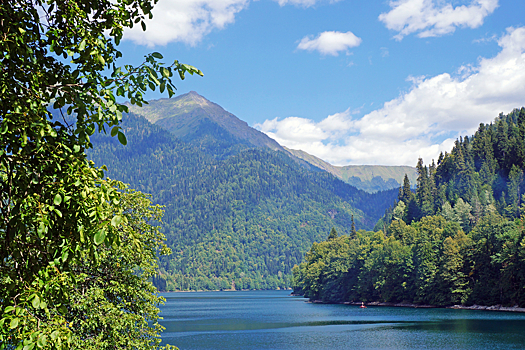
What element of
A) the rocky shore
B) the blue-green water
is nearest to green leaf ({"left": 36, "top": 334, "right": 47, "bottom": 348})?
the blue-green water

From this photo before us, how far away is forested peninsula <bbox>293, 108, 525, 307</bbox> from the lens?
115m

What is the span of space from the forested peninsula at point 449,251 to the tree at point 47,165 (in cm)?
10903

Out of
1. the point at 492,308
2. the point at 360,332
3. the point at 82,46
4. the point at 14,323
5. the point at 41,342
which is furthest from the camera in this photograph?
the point at 492,308

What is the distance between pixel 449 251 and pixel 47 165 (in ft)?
433

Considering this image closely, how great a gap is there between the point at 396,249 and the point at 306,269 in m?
54.5

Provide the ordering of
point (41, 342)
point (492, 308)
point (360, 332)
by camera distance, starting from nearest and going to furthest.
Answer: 1. point (41, 342)
2. point (360, 332)
3. point (492, 308)

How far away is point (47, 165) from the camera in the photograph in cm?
741

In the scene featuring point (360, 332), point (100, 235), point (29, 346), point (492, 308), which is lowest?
point (360, 332)

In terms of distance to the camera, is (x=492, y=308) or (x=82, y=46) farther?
(x=492, y=308)

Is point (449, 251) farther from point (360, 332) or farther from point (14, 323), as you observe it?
point (14, 323)

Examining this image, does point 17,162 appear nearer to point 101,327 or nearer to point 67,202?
point 67,202

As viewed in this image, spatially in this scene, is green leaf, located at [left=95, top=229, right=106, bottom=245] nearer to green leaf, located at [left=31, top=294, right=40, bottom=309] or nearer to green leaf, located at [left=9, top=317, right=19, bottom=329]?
green leaf, located at [left=31, top=294, right=40, bottom=309]

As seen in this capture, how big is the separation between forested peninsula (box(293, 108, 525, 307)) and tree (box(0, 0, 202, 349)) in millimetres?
109030

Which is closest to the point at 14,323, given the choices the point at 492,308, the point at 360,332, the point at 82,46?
the point at 82,46
